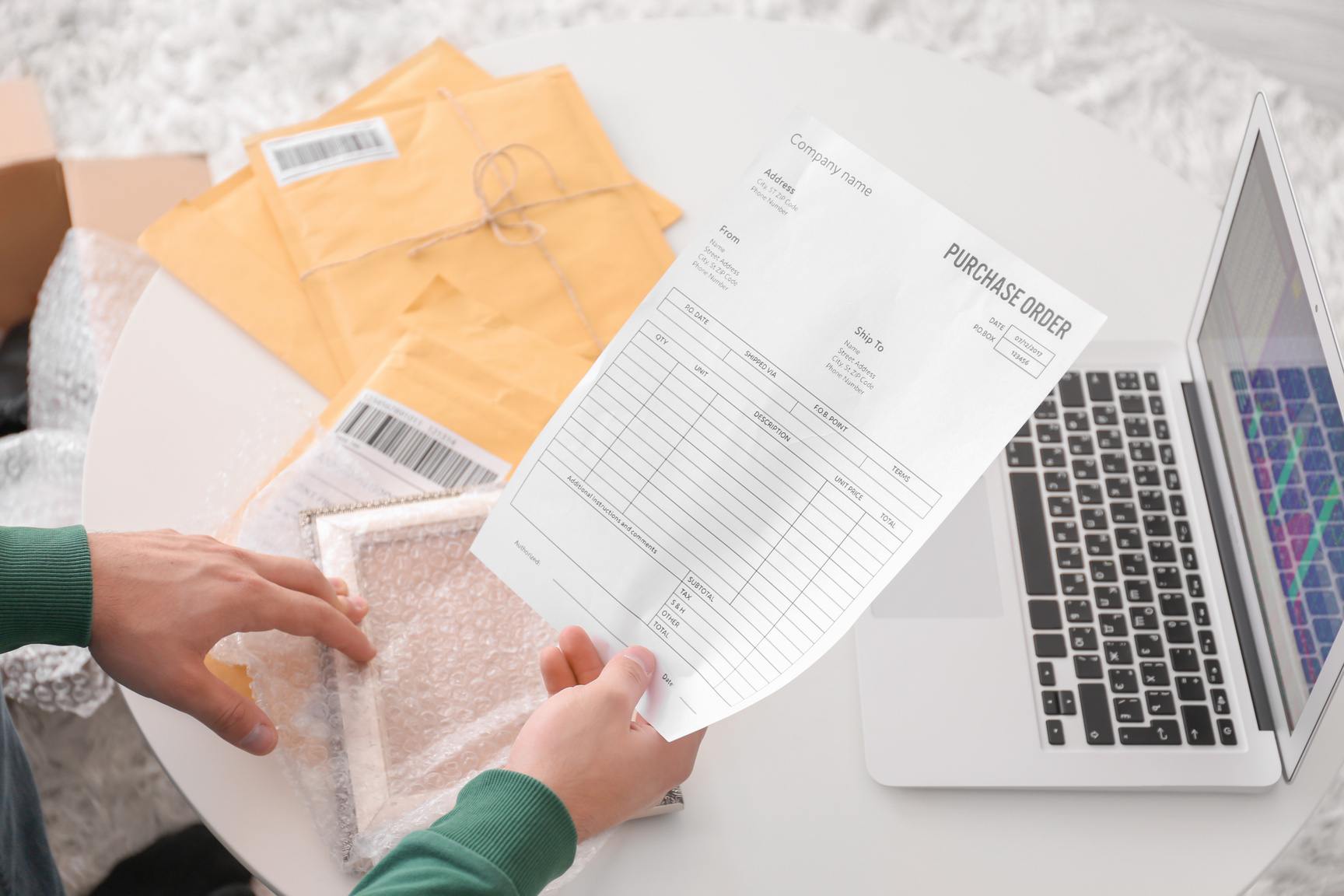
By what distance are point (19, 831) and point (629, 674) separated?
0.53 m

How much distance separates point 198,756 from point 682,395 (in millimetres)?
390

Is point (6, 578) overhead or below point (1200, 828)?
overhead

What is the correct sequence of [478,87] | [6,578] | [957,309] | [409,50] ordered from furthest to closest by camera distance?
[409,50] < [478,87] < [6,578] < [957,309]

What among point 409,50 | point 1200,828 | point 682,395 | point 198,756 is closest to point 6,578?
point 198,756

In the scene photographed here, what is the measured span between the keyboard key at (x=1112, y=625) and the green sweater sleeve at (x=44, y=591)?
636mm

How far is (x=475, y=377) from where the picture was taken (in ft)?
2.30

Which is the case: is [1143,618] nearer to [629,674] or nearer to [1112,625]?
[1112,625]

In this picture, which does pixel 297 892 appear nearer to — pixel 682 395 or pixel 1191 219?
pixel 682 395

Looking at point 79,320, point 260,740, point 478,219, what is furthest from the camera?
point 79,320

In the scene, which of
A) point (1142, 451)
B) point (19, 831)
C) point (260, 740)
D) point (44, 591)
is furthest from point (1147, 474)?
point (19, 831)

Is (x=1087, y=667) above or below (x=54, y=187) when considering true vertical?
below

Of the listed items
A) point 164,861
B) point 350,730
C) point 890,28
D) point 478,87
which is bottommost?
point 164,861

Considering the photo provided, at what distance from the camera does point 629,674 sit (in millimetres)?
449

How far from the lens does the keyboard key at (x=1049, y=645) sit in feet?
2.02
